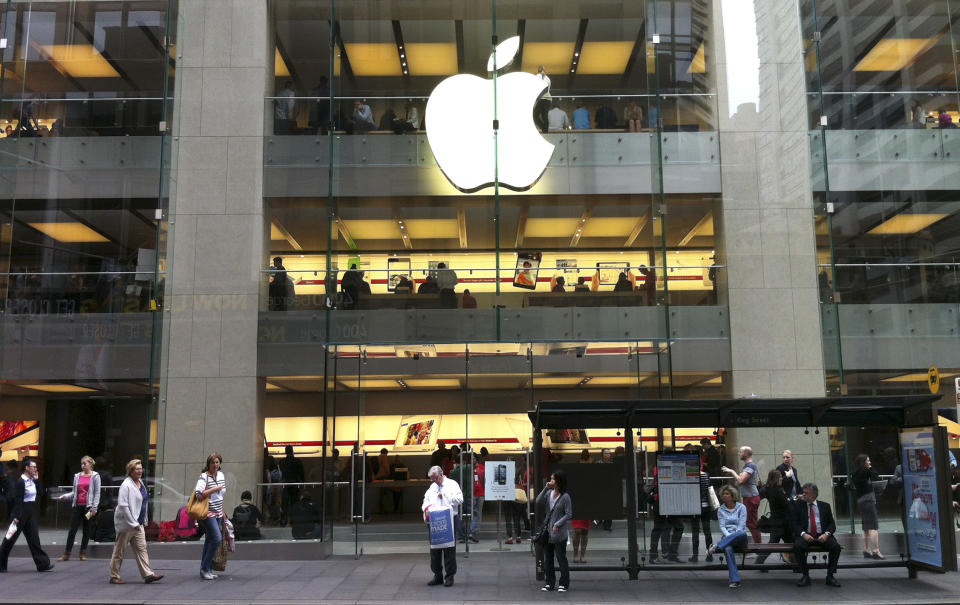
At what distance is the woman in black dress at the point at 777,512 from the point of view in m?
12.5

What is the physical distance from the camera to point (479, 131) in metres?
16.9

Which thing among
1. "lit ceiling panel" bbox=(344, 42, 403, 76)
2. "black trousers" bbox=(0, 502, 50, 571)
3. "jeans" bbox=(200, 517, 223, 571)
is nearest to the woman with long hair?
"jeans" bbox=(200, 517, 223, 571)

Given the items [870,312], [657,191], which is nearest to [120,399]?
[657,191]

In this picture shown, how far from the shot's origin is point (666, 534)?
12.2 m

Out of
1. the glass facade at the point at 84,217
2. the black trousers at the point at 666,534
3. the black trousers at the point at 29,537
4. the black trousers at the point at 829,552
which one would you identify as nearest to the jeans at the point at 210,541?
the black trousers at the point at 29,537

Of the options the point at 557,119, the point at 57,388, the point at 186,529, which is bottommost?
the point at 186,529

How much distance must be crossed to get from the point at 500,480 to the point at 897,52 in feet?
40.5

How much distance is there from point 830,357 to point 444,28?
1012cm

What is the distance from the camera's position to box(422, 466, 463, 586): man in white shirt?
11.8 meters

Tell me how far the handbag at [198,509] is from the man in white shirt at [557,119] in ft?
31.9

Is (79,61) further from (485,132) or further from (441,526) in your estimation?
(441,526)

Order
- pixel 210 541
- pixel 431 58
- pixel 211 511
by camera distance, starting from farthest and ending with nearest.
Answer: pixel 431 58 < pixel 210 541 < pixel 211 511

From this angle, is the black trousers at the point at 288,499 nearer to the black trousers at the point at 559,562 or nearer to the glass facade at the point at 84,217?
the glass facade at the point at 84,217

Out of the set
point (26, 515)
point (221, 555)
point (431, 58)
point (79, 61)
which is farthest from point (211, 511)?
point (79, 61)
